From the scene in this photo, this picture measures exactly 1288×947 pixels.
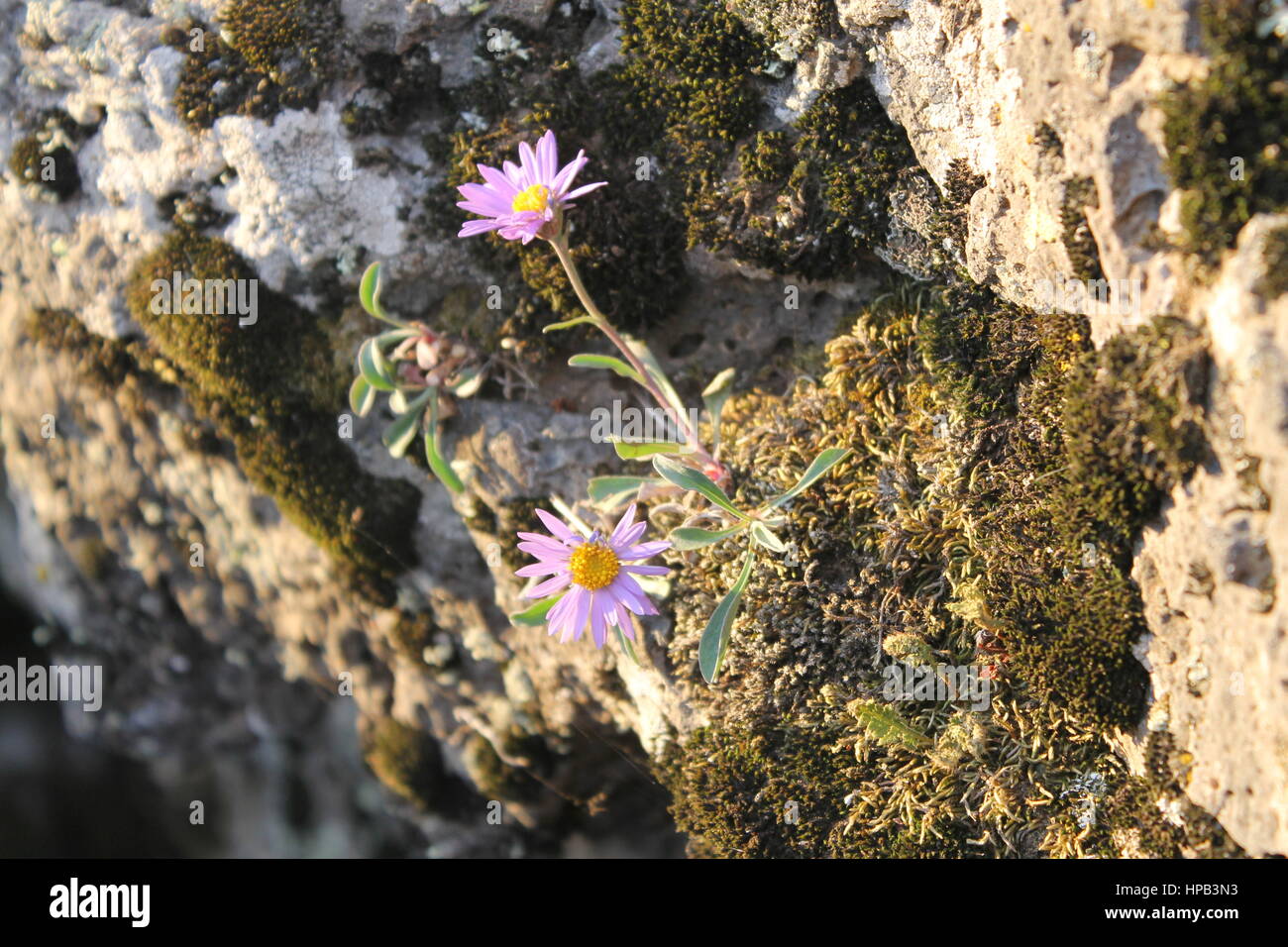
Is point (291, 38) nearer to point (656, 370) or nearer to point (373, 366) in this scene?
point (373, 366)

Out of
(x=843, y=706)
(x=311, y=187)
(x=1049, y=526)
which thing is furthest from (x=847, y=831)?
(x=311, y=187)

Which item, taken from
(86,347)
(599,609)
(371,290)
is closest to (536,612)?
(599,609)

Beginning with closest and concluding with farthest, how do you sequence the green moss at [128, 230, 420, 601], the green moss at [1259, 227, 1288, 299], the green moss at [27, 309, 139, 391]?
1. the green moss at [1259, 227, 1288, 299]
2. the green moss at [128, 230, 420, 601]
3. the green moss at [27, 309, 139, 391]

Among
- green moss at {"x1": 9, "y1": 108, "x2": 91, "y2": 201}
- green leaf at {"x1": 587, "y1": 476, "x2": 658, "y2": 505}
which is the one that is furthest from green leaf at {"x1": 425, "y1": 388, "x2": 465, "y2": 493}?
green moss at {"x1": 9, "y1": 108, "x2": 91, "y2": 201}

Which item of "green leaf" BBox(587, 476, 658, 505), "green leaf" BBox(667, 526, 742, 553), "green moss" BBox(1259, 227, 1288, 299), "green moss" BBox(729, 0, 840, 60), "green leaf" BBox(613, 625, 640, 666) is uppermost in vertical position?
"green moss" BBox(729, 0, 840, 60)

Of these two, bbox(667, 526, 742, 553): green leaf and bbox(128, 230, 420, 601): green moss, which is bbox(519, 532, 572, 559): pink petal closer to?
bbox(667, 526, 742, 553): green leaf
